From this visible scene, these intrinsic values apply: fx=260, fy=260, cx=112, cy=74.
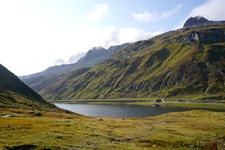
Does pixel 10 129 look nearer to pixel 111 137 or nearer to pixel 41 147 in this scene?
pixel 41 147

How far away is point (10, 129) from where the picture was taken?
55.4 m

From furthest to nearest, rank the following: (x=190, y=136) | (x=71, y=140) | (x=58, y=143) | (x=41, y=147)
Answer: (x=190, y=136), (x=71, y=140), (x=58, y=143), (x=41, y=147)

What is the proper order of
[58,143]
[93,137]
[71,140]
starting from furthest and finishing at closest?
[93,137] → [71,140] → [58,143]

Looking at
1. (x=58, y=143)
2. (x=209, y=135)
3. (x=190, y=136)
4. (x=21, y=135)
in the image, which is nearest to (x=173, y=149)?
(x=190, y=136)

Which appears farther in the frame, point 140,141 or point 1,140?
point 140,141

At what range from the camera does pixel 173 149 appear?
49844 mm

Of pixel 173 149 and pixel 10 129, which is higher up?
pixel 10 129

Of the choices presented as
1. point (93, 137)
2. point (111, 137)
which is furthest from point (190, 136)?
point (93, 137)

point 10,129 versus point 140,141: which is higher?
point 10,129

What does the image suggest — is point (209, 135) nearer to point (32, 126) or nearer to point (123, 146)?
point (123, 146)

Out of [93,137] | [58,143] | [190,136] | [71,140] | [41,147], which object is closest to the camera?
[41,147]

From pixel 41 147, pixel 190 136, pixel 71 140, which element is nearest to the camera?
pixel 41 147

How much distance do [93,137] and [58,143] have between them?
9624mm

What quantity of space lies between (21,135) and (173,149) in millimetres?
29794
